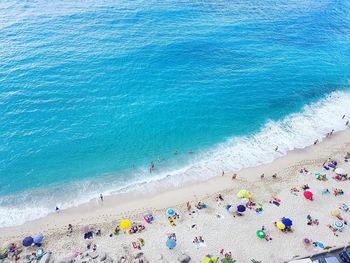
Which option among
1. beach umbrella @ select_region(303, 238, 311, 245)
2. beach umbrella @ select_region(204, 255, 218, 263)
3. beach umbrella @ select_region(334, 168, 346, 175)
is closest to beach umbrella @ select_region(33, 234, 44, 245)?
beach umbrella @ select_region(204, 255, 218, 263)

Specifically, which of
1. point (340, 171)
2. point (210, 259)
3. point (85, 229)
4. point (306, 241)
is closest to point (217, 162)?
point (210, 259)

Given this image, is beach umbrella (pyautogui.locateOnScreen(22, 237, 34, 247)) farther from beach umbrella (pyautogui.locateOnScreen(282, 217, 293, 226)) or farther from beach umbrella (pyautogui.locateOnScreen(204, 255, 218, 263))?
beach umbrella (pyautogui.locateOnScreen(282, 217, 293, 226))

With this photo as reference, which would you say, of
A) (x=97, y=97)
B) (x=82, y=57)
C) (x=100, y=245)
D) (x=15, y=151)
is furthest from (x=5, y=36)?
(x=100, y=245)

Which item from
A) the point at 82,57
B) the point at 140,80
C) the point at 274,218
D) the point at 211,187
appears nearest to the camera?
the point at 274,218

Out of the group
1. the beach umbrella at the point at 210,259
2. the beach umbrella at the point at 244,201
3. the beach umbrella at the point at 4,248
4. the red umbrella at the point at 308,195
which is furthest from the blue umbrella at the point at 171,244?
the red umbrella at the point at 308,195

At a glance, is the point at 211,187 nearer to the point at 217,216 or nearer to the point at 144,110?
the point at 217,216

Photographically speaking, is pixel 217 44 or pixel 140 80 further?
pixel 217 44

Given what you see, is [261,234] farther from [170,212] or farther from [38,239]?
[38,239]
